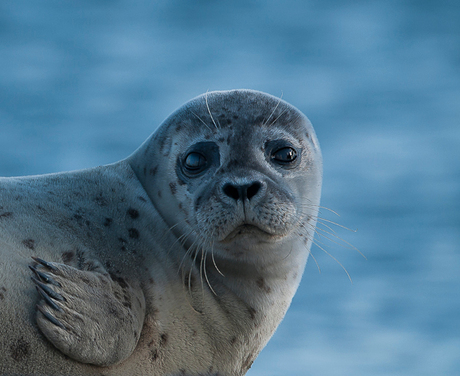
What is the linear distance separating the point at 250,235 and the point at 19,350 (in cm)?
170

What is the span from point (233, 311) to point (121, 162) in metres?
1.59

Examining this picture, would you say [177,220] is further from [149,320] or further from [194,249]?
[149,320]

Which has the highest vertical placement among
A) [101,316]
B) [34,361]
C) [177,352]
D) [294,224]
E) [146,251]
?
[294,224]

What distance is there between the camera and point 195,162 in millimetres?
4898

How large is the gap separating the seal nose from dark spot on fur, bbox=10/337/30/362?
1.61 meters

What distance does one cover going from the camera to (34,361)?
12.4ft

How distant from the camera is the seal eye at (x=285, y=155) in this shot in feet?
16.4

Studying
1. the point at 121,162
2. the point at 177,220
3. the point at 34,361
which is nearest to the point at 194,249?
the point at 177,220

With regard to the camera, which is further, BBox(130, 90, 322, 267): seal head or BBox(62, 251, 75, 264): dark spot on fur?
BBox(130, 90, 322, 267): seal head

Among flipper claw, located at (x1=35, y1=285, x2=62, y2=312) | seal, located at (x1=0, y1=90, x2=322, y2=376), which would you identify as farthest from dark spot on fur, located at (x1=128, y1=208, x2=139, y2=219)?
flipper claw, located at (x1=35, y1=285, x2=62, y2=312)

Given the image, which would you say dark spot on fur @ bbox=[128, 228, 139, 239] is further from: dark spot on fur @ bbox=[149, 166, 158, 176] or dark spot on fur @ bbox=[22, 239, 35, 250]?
dark spot on fur @ bbox=[22, 239, 35, 250]

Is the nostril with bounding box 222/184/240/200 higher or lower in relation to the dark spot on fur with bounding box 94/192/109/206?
higher

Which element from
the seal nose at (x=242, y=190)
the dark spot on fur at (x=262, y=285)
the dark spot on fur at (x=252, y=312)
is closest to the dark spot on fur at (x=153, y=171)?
the seal nose at (x=242, y=190)

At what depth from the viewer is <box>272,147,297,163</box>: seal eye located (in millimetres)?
4988
